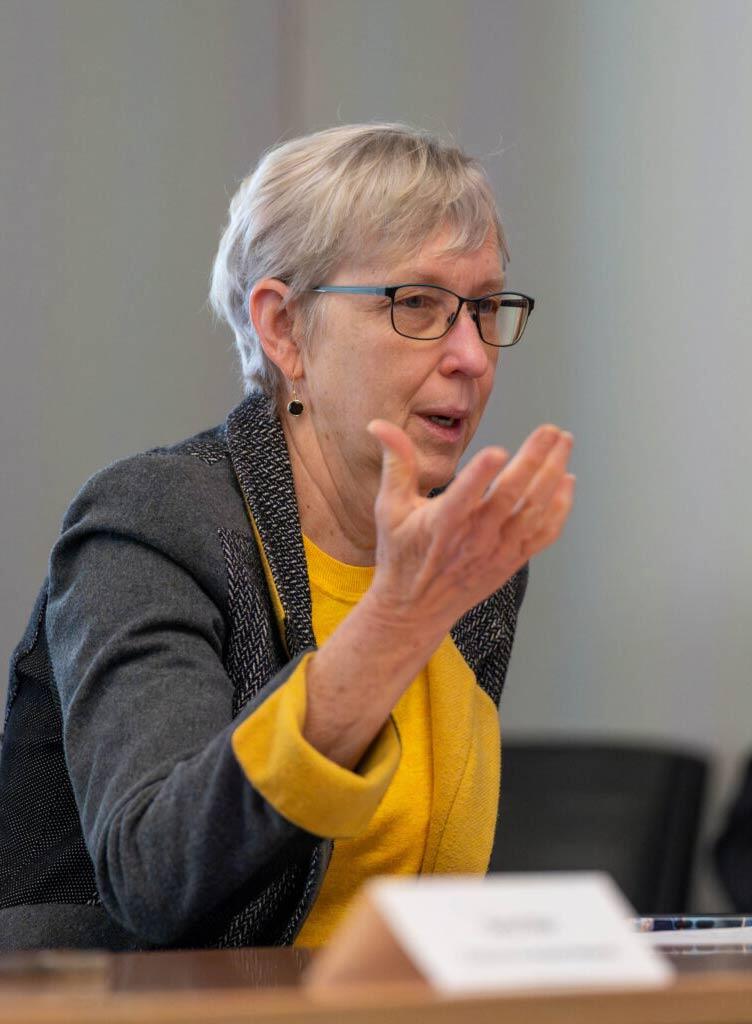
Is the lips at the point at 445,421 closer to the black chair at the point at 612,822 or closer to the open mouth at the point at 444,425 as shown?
the open mouth at the point at 444,425

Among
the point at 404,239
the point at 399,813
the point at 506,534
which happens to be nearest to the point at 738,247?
the point at 404,239

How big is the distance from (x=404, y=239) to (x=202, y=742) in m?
0.62

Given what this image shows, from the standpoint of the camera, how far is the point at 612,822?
8.53 feet

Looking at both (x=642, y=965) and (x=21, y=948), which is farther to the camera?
(x=21, y=948)

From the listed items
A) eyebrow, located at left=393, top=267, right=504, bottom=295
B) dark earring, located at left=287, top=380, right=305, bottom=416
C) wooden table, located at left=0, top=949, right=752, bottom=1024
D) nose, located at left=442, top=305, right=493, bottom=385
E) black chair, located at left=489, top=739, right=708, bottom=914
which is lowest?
black chair, located at left=489, top=739, right=708, bottom=914

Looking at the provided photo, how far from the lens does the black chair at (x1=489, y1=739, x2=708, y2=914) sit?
2.58 metres

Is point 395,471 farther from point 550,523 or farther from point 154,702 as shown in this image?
point 154,702

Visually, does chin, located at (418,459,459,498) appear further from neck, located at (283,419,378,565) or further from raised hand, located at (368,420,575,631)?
raised hand, located at (368,420,575,631)

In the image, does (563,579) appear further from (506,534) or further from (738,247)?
(506,534)

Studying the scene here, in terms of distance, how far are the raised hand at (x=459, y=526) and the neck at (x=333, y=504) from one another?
0.50 m

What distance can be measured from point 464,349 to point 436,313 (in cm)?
5

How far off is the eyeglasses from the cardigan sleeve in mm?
259

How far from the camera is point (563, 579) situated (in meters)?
2.88

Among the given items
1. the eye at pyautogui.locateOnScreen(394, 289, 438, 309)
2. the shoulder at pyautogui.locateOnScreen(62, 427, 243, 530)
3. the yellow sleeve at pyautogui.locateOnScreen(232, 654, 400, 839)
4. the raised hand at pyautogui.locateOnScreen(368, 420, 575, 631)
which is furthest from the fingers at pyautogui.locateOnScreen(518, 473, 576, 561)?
the eye at pyautogui.locateOnScreen(394, 289, 438, 309)
